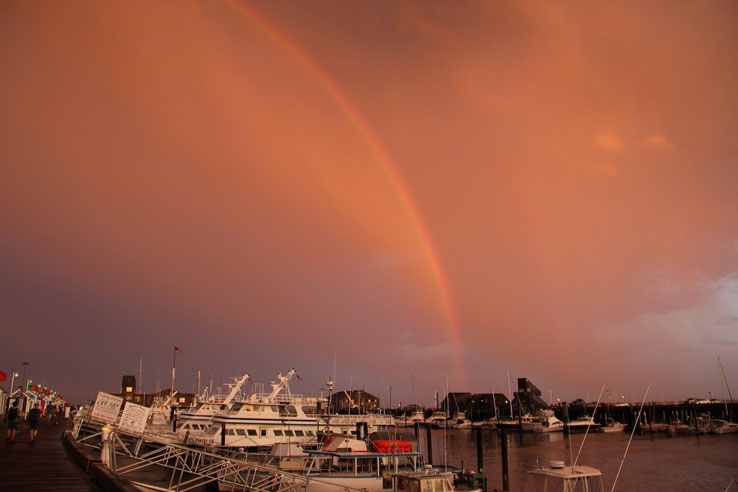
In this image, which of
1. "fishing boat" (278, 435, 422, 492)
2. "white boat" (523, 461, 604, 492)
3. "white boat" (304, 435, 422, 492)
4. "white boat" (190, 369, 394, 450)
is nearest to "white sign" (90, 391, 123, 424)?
"fishing boat" (278, 435, 422, 492)

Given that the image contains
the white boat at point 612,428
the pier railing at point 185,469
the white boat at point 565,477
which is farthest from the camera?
the white boat at point 612,428

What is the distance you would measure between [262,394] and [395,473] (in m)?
23.4

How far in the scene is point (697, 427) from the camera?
11162cm

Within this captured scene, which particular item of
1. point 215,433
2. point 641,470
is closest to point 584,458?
point 641,470

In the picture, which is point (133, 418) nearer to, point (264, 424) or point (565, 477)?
point (565, 477)

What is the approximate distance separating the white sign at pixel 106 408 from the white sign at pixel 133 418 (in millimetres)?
287

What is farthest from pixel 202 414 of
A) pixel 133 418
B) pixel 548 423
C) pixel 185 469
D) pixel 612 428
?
pixel 612 428

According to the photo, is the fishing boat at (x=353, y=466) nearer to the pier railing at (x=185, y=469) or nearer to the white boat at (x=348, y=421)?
the pier railing at (x=185, y=469)

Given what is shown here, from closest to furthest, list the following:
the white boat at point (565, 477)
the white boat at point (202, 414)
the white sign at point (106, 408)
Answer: the white sign at point (106, 408) < the white boat at point (565, 477) < the white boat at point (202, 414)

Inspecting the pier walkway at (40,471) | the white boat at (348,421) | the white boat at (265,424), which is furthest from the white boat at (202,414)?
the pier walkway at (40,471)

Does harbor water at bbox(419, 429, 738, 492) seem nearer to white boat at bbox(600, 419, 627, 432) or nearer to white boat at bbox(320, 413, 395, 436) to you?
white boat at bbox(320, 413, 395, 436)

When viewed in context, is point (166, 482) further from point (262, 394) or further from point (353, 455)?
point (262, 394)

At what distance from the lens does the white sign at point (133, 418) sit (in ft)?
53.3

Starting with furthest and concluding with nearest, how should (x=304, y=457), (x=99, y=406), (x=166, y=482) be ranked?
(x=304, y=457) < (x=166, y=482) < (x=99, y=406)
